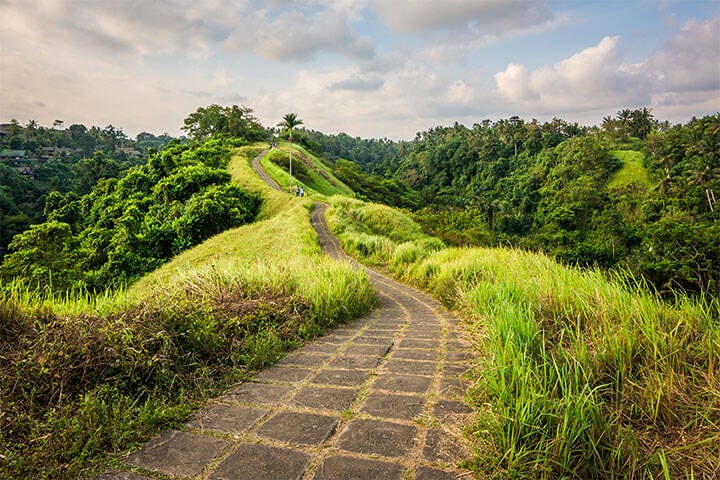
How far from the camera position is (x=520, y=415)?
176 cm

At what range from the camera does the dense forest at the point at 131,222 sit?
2066cm

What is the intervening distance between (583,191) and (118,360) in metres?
46.1

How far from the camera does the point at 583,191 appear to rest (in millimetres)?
41125

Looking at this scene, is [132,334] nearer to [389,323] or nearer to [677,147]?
[389,323]

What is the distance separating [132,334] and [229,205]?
2517 centimetres

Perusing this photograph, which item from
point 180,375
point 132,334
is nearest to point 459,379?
point 180,375

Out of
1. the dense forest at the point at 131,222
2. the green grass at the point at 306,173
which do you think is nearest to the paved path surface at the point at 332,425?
the dense forest at the point at 131,222

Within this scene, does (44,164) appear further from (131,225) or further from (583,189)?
(583,189)

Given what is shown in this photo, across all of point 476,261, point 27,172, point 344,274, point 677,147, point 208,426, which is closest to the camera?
point 208,426

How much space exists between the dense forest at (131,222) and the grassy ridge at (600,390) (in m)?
17.4

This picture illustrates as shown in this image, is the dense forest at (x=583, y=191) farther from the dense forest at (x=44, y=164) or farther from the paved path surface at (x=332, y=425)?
the dense forest at (x=44, y=164)

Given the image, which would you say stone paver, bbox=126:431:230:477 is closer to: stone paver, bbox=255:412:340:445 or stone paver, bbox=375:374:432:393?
stone paver, bbox=255:412:340:445

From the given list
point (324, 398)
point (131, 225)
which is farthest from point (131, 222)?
point (324, 398)

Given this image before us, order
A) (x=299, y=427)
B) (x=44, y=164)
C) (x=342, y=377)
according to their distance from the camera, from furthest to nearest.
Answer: (x=44, y=164) < (x=342, y=377) < (x=299, y=427)
